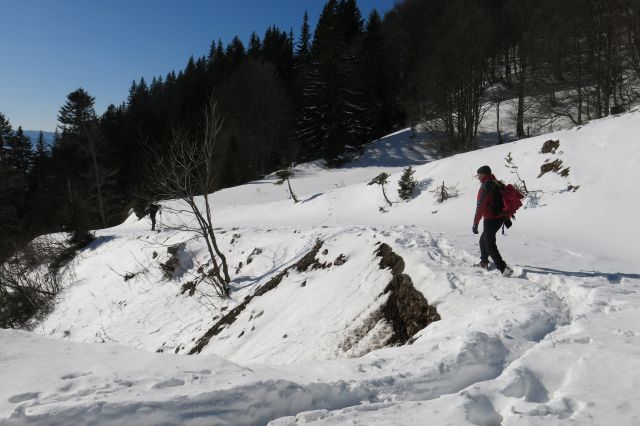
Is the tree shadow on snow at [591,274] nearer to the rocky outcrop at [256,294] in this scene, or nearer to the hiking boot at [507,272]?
the hiking boot at [507,272]

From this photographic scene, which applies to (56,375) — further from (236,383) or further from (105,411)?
(236,383)

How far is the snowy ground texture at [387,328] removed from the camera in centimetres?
290

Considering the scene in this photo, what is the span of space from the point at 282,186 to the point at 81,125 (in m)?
16.7

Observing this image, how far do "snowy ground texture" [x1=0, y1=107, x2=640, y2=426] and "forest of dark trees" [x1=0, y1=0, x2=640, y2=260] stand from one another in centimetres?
514

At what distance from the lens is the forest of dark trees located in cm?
2242

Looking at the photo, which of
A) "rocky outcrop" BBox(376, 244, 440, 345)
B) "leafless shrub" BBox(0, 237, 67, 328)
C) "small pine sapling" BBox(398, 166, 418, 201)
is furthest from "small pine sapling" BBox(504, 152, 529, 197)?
"leafless shrub" BBox(0, 237, 67, 328)

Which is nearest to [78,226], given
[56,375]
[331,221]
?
[331,221]

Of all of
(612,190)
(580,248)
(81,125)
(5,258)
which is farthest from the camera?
(81,125)

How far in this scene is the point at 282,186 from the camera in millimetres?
28031

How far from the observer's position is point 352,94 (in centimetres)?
3578

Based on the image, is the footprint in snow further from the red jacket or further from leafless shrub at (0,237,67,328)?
leafless shrub at (0,237,67,328)

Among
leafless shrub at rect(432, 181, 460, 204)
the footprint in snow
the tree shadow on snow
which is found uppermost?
leafless shrub at rect(432, 181, 460, 204)

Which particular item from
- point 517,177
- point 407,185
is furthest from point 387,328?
point 407,185

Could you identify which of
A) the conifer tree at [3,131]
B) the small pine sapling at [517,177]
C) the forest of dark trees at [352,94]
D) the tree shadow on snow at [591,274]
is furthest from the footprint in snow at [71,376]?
the conifer tree at [3,131]
